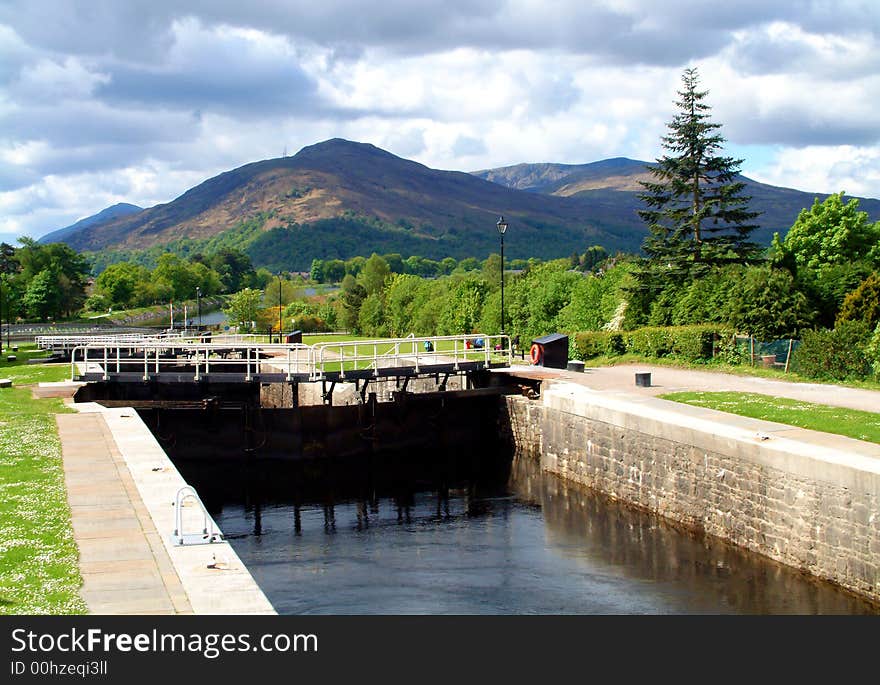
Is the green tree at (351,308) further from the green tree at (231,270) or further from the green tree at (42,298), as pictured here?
the green tree at (231,270)

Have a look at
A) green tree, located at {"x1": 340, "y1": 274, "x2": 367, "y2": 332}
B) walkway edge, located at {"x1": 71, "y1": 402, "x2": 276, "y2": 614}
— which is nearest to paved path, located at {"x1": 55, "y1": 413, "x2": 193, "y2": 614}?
walkway edge, located at {"x1": 71, "y1": 402, "x2": 276, "y2": 614}

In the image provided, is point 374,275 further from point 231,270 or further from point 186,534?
point 231,270

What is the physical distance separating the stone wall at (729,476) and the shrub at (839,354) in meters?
6.82

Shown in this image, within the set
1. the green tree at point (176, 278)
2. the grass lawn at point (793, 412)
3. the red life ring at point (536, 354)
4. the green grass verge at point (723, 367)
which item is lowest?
the grass lawn at point (793, 412)

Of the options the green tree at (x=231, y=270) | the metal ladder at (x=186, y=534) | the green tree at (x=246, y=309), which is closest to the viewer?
the metal ladder at (x=186, y=534)

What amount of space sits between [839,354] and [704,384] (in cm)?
392

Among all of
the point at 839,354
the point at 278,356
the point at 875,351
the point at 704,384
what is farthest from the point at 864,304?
the point at 278,356

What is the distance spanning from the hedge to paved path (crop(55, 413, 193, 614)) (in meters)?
22.2

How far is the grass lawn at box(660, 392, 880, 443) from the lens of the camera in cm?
1851

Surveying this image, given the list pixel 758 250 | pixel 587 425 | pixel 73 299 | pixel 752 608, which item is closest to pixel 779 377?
pixel 587 425

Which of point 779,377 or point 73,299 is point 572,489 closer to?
point 779,377

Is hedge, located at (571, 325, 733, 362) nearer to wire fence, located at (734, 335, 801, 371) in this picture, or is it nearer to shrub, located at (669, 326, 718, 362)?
shrub, located at (669, 326, 718, 362)

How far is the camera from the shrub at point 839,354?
27141 millimetres

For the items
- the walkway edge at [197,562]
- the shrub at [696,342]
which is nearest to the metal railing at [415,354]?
the shrub at [696,342]
